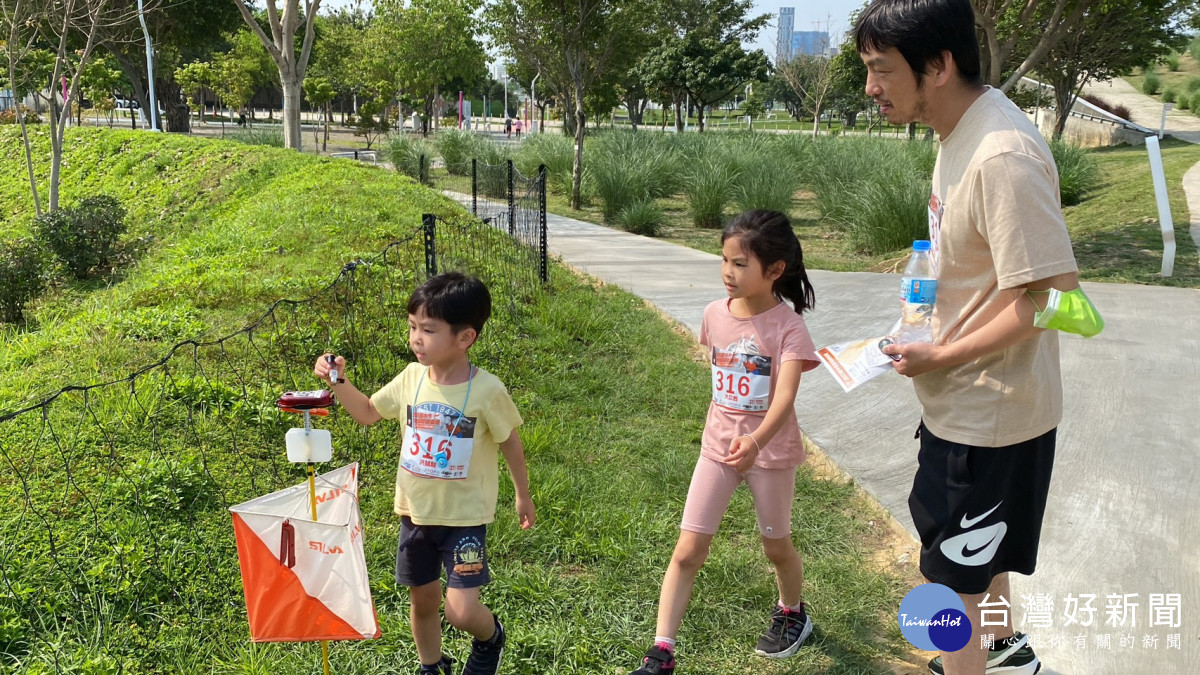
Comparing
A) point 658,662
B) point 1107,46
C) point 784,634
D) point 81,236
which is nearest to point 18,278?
point 81,236

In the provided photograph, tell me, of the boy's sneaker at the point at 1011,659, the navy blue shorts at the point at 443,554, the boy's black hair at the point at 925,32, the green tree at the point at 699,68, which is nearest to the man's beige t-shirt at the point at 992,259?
the boy's black hair at the point at 925,32

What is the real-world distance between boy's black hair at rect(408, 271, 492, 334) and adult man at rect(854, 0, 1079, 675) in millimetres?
1087

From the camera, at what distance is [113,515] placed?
3271 millimetres

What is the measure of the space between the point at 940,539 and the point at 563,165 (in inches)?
641

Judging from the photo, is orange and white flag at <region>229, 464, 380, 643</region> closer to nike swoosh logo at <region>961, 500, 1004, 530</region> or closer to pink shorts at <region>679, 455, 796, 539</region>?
pink shorts at <region>679, 455, 796, 539</region>

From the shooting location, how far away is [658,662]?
2.49m

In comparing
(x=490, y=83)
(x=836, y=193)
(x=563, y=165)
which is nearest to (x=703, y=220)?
(x=836, y=193)

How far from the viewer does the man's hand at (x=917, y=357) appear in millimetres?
1959

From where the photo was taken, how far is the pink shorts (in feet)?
Answer: 8.35

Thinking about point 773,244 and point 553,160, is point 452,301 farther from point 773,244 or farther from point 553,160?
point 553,160

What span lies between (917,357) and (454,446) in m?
1.19

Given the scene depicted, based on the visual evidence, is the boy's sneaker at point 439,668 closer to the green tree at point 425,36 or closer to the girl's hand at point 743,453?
the girl's hand at point 743,453

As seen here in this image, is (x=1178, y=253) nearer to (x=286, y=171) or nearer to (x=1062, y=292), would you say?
(x=1062, y=292)

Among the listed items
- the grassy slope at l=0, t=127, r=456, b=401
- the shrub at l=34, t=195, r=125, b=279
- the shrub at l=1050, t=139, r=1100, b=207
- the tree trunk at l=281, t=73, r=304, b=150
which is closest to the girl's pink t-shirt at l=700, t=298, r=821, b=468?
the grassy slope at l=0, t=127, r=456, b=401
